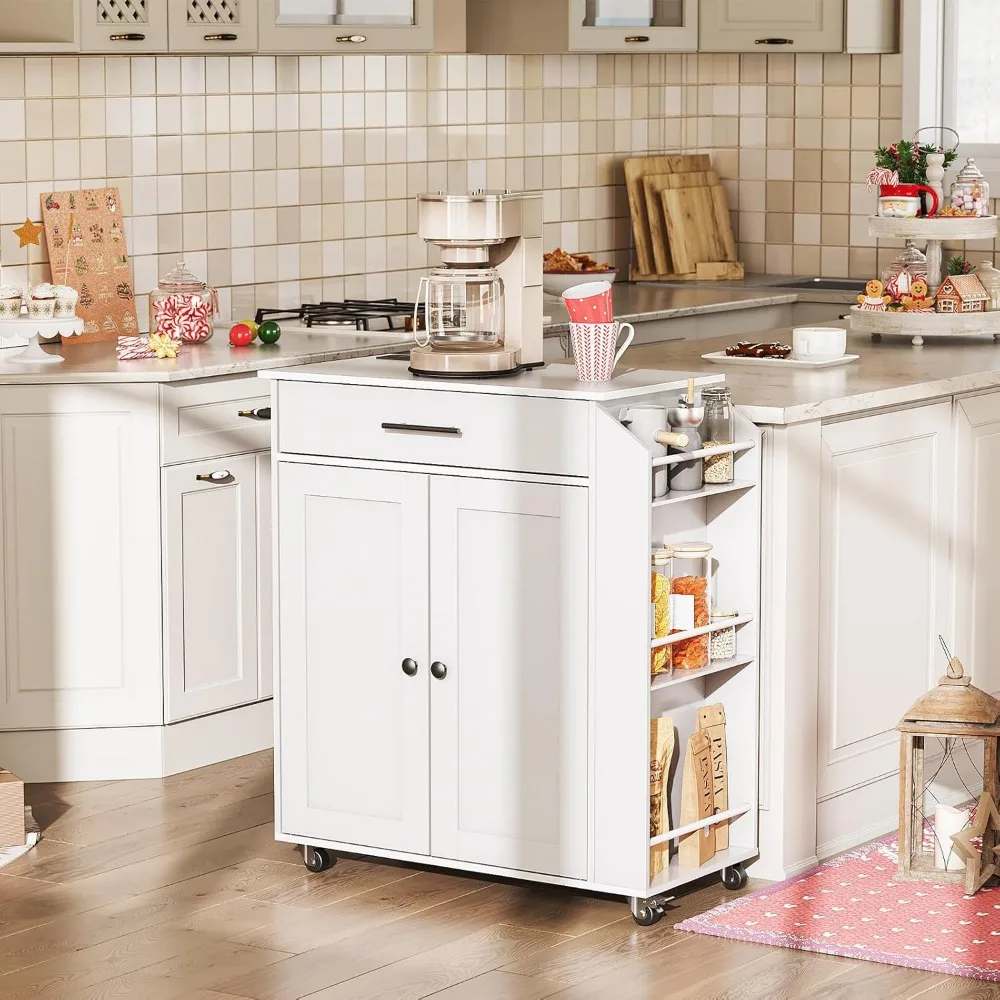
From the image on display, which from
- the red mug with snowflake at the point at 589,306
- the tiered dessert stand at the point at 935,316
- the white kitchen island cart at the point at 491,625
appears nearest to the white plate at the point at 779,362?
the tiered dessert stand at the point at 935,316

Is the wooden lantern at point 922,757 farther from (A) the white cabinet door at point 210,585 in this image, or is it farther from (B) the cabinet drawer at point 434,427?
(A) the white cabinet door at point 210,585

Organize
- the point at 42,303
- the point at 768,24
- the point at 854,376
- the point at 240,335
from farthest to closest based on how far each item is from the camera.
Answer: the point at 768,24 < the point at 240,335 < the point at 42,303 < the point at 854,376

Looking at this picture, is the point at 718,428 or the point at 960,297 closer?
the point at 718,428

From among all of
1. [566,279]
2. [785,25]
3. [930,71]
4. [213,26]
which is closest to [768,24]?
[785,25]

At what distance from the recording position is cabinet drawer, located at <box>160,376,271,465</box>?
4.36m

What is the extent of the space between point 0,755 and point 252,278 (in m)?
1.64

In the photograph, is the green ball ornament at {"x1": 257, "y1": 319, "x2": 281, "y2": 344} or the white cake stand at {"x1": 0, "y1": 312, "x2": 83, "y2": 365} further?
the green ball ornament at {"x1": 257, "y1": 319, "x2": 281, "y2": 344}

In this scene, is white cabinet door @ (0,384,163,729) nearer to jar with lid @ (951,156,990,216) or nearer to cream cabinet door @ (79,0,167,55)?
cream cabinet door @ (79,0,167,55)

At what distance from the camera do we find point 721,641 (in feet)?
11.9

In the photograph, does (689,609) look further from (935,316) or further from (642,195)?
(642,195)

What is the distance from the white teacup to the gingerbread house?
Result: 49cm

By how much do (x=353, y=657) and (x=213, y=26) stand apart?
1821 millimetres

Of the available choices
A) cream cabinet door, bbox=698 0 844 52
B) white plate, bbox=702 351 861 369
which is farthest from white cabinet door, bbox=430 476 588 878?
cream cabinet door, bbox=698 0 844 52

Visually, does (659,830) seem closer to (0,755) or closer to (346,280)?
(0,755)
